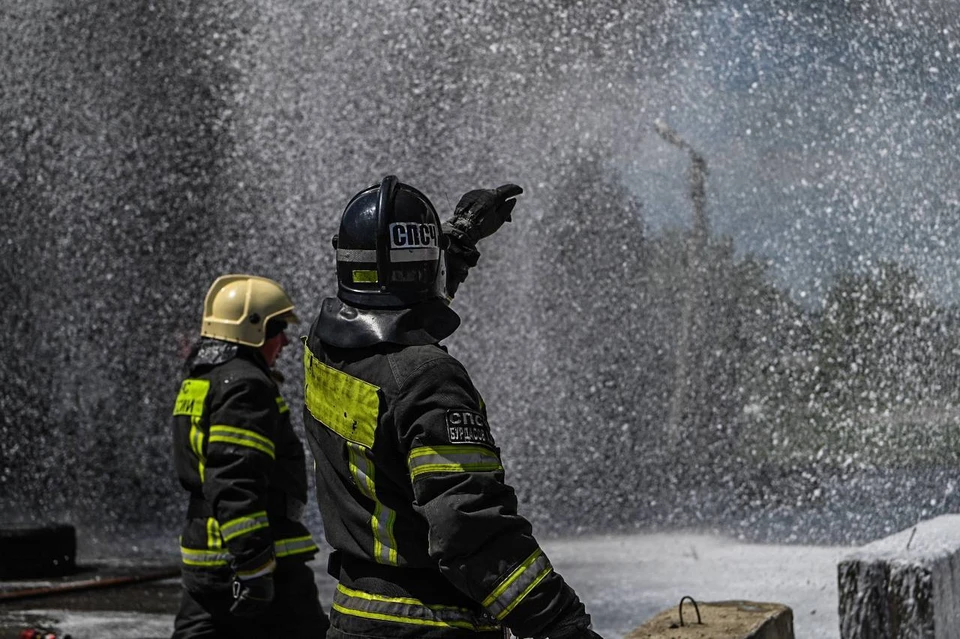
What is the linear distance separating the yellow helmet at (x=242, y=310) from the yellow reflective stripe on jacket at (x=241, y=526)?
2.11 feet

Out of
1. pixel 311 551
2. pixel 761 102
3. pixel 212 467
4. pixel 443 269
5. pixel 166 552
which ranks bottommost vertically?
pixel 166 552

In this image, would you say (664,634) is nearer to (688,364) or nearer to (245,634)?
(245,634)


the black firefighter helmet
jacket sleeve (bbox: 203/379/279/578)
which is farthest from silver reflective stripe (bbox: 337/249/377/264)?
jacket sleeve (bbox: 203/379/279/578)

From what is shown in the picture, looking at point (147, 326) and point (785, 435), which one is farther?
point (147, 326)

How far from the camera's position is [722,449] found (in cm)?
932

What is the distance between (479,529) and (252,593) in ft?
5.61

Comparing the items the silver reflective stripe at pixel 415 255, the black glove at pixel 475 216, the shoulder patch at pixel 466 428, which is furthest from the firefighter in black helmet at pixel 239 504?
the shoulder patch at pixel 466 428

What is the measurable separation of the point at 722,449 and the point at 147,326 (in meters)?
4.83

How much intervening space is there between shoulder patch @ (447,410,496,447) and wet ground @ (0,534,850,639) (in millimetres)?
3329

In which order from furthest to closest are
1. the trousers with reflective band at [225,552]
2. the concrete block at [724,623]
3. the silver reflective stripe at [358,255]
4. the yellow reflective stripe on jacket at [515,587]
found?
1. the trousers with reflective band at [225,552]
2. the concrete block at [724,623]
3. the silver reflective stripe at [358,255]
4. the yellow reflective stripe on jacket at [515,587]

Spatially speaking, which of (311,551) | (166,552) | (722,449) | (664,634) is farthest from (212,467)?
(722,449)

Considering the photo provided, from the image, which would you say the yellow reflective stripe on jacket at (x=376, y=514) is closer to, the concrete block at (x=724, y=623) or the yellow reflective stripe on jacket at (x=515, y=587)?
the yellow reflective stripe on jacket at (x=515, y=587)

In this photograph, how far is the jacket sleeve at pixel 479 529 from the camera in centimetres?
210

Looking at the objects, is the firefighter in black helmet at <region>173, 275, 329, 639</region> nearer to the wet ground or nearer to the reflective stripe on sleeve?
the reflective stripe on sleeve
